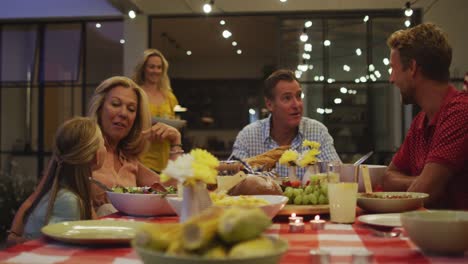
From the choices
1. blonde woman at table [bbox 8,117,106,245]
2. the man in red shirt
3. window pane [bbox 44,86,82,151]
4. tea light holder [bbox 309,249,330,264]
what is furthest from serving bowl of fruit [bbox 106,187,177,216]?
window pane [bbox 44,86,82,151]

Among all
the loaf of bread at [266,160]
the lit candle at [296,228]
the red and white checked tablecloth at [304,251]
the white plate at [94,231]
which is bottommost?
the red and white checked tablecloth at [304,251]

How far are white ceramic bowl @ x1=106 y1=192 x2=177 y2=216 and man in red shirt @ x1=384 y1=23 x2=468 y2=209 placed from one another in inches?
36.6

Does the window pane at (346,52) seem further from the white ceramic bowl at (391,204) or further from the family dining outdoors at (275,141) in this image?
Result: the white ceramic bowl at (391,204)

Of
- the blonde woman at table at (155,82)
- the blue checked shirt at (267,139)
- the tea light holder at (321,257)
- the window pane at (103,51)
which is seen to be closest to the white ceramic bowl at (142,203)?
the tea light holder at (321,257)

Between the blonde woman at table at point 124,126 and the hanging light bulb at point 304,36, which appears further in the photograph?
the hanging light bulb at point 304,36

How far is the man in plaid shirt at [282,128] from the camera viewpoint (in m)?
3.26

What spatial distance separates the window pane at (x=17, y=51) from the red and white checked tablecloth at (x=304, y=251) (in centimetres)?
763

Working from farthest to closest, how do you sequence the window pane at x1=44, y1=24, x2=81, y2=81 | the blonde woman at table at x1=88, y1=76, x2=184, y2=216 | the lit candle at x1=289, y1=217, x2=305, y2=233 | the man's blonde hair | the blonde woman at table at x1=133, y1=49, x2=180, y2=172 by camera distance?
the window pane at x1=44, y1=24, x2=81, y2=81
the blonde woman at table at x1=133, y1=49, x2=180, y2=172
the blonde woman at table at x1=88, y1=76, x2=184, y2=216
the man's blonde hair
the lit candle at x1=289, y1=217, x2=305, y2=233

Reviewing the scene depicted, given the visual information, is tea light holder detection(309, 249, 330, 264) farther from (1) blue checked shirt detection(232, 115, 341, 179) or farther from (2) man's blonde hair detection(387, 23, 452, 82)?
(1) blue checked shirt detection(232, 115, 341, 179)

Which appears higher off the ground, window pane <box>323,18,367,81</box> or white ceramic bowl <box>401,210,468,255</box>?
window pane <box>323,18,367,81</box>

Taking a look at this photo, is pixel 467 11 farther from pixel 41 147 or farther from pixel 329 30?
pixel 41 147

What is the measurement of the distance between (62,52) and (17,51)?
0.71 m

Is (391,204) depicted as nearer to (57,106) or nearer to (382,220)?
(382,220)

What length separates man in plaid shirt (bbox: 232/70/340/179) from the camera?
3262 millimetres
